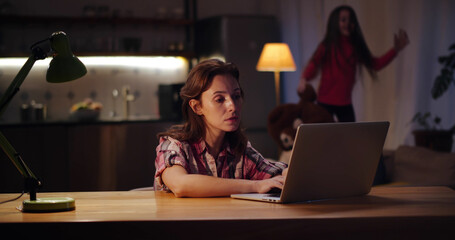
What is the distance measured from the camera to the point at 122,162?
531 centimetres

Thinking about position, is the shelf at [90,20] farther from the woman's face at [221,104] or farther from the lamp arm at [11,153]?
the lamp arm at [11,153]

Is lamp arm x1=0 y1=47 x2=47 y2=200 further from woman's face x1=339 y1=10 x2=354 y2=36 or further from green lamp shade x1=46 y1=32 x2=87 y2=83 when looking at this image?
woman's face x1=339 y1=10 x2=354 y2=36

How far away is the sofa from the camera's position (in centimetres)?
349

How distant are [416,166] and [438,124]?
3.88ft

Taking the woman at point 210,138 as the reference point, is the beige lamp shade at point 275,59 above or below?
above

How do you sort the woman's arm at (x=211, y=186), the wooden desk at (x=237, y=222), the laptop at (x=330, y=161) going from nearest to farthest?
1. the wooden desk at (x=237, y=222)
2. the laptop at (x=330, y=161)
3. the woman's arm at (x=211, y=186)

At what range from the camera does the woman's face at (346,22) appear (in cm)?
511

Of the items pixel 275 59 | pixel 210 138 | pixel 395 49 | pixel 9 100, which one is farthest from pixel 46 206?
pixel 395 49

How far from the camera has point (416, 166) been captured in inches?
146

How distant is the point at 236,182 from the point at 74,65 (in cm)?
60

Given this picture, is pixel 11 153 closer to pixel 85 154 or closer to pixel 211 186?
pixel 211 186

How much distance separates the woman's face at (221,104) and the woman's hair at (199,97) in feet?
0.07

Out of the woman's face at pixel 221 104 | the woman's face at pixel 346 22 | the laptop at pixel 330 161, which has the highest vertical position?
the woman's face at pixel 346 22

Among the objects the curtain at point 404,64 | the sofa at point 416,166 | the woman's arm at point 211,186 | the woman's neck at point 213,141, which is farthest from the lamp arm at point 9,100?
the curtain at point 404,64
